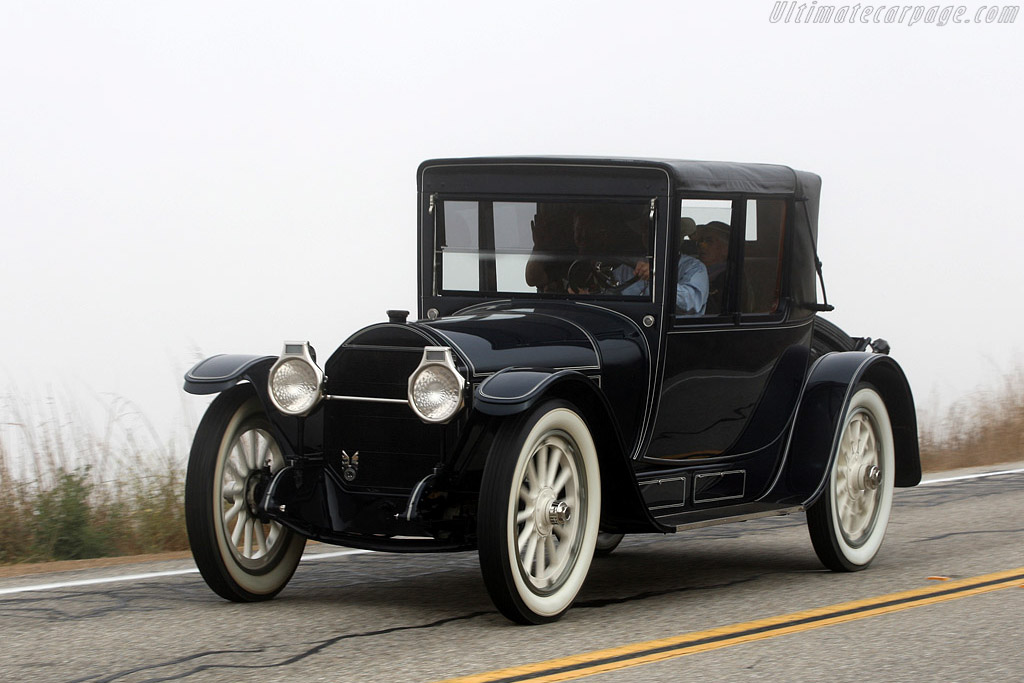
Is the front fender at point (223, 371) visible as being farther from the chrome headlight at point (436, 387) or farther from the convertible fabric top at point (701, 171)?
the convertible fabric top at point (701, 171)

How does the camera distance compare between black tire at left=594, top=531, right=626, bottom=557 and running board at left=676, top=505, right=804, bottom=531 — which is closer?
running board at left=676, top=505, right=804, bottom=531

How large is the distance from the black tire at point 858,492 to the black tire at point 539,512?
63.5 inches

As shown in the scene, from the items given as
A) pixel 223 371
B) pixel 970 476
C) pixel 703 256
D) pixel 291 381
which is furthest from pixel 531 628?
pixel 970 476

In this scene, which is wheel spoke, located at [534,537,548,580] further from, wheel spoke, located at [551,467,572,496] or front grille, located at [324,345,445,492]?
front grille, located at [324,345,445,492]

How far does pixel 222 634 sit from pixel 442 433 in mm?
1131

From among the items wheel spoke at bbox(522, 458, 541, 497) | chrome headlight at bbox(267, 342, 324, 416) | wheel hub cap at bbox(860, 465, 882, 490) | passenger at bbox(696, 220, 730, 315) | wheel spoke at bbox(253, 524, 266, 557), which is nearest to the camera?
wheel spoke at bbox(522, 458, 541, 497)

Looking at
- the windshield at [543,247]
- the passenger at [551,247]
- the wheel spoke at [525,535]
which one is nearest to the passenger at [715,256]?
the windshield at [543,247]

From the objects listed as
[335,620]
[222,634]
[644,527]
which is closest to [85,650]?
[222,634]

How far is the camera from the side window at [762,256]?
731 cm

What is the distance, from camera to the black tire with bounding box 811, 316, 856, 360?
7.92 m

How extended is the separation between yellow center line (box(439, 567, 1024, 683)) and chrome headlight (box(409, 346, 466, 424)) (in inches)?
43.9

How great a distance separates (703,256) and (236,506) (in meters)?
2.46

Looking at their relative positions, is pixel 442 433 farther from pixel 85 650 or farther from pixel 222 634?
pixel 85 650

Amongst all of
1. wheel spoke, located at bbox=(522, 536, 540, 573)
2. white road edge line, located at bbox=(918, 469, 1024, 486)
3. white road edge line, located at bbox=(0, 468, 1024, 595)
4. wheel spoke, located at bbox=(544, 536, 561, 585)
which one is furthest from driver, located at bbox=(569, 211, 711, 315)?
white road edge line, located at bbox=(918, 469, 1024, 486)
